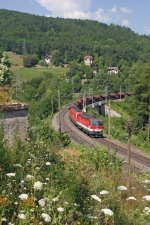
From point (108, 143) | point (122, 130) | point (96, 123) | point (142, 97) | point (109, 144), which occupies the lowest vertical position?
point (122, 130)

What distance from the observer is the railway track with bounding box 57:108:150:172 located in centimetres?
3365

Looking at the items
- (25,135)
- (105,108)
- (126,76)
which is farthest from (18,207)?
(126,76)

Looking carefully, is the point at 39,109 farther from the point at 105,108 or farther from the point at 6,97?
the point at 6,97

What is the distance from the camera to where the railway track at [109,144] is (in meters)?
33.7

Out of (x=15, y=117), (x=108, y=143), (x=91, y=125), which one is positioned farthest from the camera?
(x=91, y=125)

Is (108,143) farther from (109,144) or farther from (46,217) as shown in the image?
(46,217)

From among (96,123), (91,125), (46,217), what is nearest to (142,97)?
(91,125)

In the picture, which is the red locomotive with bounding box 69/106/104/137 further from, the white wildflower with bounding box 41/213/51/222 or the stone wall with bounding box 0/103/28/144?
the white wildflower with bounding box 41/213/51/222

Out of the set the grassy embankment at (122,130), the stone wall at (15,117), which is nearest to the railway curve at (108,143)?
the grassy embankment at (122,130)

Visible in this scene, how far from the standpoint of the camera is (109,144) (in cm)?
4628

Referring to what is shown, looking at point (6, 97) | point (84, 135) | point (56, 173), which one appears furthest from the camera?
point (84, 135)

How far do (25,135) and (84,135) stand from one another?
41.0m

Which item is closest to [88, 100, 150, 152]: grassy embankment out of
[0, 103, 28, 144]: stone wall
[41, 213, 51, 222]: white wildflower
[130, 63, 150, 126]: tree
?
[130, 63, 150, 126]: tree

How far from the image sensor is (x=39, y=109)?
99.8m
